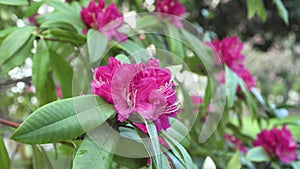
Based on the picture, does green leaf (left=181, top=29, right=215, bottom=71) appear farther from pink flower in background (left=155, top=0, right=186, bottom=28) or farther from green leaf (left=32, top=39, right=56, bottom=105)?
green leaf (left=32, top=39, right=56, bottom=105)

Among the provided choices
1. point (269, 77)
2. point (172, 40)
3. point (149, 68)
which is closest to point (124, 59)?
point (149, 68)

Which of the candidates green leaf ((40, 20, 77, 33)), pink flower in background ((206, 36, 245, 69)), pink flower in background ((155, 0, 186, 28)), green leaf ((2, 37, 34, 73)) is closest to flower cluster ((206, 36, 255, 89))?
pink flower in background ((206, 36, 245, 69))

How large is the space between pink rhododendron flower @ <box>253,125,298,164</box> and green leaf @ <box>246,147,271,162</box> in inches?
0.9

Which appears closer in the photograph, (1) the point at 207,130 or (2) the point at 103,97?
(2) the point at 103,97

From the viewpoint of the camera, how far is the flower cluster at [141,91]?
1.54ft

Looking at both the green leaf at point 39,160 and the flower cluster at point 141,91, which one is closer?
the flower cluster at point 141,91

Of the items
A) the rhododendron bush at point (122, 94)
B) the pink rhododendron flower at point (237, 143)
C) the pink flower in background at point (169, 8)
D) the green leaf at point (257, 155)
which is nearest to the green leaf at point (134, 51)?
the rhododendron bush at point (122, 94)

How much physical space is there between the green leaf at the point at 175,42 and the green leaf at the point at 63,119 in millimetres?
518

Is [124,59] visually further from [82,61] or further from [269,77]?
[269,77]

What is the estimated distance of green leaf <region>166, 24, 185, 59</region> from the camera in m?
0.98

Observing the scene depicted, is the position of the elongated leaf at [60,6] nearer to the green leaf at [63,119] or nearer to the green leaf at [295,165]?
the green leaf at [63,119]

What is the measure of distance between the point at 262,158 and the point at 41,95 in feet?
1.97

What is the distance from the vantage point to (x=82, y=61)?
0.70m

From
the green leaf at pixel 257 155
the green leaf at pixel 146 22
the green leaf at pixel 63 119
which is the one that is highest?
the green leaf at pixel 146 22
